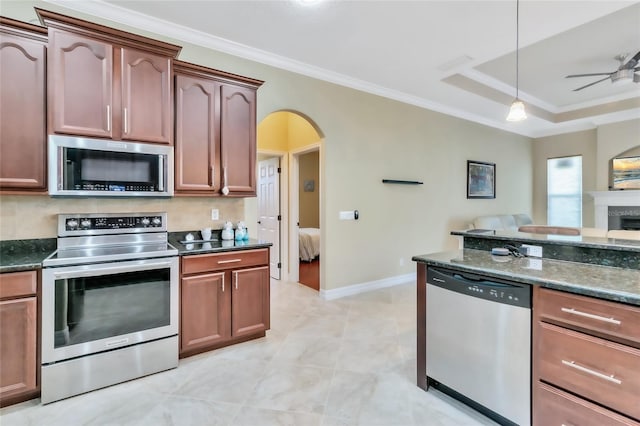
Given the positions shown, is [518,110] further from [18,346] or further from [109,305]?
[18,346]

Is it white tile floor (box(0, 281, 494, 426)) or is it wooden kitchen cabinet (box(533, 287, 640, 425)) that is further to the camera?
white tile floor (box(0, 281, 494, 426))

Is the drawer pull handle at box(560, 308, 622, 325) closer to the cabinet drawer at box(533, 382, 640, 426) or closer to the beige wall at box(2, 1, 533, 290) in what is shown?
the cabinet drawer at box(533, 382, 640, 426)

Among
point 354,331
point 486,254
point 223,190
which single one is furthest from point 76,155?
point 486,254

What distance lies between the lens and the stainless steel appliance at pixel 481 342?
160cm

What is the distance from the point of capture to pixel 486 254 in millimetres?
2229

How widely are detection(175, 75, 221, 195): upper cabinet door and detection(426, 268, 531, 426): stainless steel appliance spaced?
211 centimetres

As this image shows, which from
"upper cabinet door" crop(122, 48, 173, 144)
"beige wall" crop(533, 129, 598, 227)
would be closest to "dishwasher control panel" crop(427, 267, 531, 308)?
"upper cabinet door" crop(122, 48, 173, 144)

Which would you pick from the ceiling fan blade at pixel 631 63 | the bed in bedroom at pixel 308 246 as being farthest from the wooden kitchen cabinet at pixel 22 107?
the ceiling fan blade at pixel 631 63

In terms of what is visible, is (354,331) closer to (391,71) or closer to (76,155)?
(76,155)

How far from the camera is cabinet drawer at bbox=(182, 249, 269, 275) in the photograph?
2457 mm

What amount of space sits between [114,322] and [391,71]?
155 inches

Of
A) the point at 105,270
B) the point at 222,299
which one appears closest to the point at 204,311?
the point at 222,299

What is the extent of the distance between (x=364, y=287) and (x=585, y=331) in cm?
306

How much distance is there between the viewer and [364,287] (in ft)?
14.3
